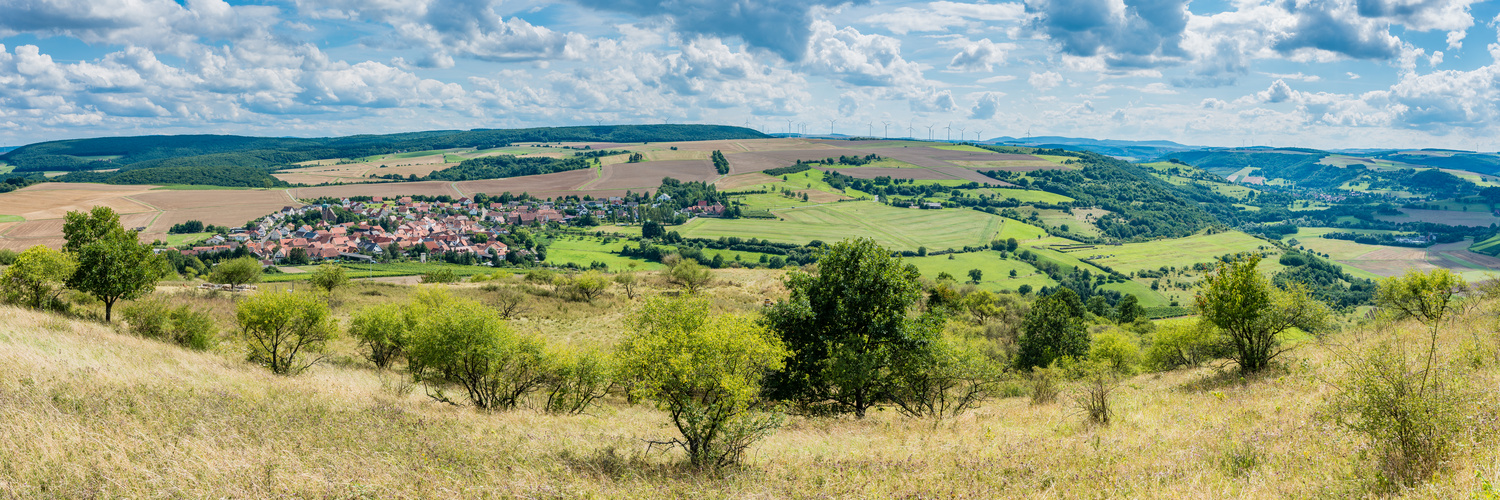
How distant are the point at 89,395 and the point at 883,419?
1943 centimetres

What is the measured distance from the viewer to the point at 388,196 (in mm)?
193625

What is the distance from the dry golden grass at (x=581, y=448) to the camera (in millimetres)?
9656

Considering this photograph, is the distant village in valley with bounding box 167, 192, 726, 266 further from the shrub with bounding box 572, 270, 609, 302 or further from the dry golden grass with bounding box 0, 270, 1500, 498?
the dry golden grass with bounding box 0, 270, 1500, 498

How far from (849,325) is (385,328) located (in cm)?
2348

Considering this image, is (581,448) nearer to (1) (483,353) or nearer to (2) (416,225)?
(1) (483,353)

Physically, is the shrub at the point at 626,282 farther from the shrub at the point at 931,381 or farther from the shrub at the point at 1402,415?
the shrub at the point at 1402,415

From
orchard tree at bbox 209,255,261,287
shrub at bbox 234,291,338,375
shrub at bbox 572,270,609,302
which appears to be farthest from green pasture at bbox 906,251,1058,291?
shrub at bbox 234,291,338,375

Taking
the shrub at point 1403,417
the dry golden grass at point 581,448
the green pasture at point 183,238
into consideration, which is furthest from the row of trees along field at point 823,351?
the green pasture at point 183,238

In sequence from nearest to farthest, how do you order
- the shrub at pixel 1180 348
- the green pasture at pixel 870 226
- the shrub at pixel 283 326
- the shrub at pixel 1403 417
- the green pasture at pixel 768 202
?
1. the shrub at pixel 1403 417
2. the shrub at pixel 283 326
3. the shrub at pixel 1180 348
4. the green pasture at pixel 870 226
5. the green pasture at pixel 768 202

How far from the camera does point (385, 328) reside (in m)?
31.1

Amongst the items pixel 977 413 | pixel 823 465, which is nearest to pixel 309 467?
pixel 823 465

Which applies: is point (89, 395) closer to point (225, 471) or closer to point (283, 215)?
point (225, 471)

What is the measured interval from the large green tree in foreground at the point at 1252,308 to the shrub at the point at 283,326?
1464 inches

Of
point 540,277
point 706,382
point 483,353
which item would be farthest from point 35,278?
point 540,277
